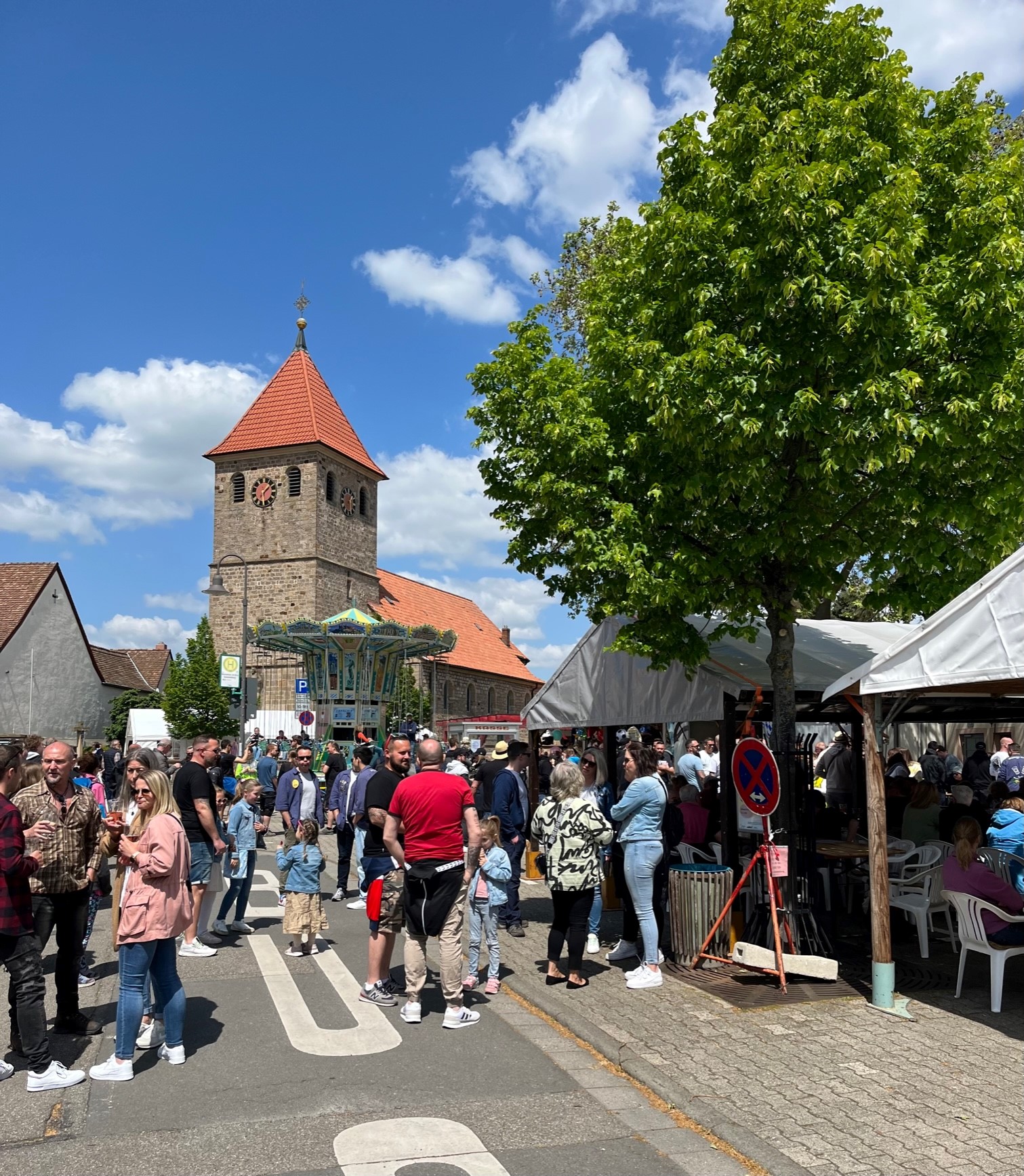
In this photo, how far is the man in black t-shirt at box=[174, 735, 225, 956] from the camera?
337 inches

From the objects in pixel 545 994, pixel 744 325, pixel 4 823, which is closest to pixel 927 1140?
pixel 545 994

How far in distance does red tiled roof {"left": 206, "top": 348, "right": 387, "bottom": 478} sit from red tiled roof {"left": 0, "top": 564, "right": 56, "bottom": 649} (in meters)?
18.9

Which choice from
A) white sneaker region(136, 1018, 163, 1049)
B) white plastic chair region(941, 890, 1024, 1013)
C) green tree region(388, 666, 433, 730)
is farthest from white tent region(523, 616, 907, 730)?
green tree region(388, 666, 433, 730)

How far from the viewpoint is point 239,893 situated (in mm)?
10320

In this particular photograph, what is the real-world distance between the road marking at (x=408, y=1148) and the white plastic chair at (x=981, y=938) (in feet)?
14.2

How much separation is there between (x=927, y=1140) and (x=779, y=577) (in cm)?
549

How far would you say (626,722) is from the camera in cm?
1182

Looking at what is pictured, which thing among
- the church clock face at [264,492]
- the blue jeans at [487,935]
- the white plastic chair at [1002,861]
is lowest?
the blue jeans at [487,935]

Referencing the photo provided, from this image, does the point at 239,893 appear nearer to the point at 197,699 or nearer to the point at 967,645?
the point at 967,645

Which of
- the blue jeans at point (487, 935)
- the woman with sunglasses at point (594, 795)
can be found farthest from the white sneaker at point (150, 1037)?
the woman with sunglasses at point (594, 795)

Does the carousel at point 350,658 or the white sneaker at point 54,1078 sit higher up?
the carousel at point 350,658

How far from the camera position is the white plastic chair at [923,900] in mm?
9234

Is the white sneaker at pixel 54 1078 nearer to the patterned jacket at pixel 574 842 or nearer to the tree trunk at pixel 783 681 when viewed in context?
the patterned jacket at pixel 574 842

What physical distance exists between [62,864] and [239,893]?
3.98m
